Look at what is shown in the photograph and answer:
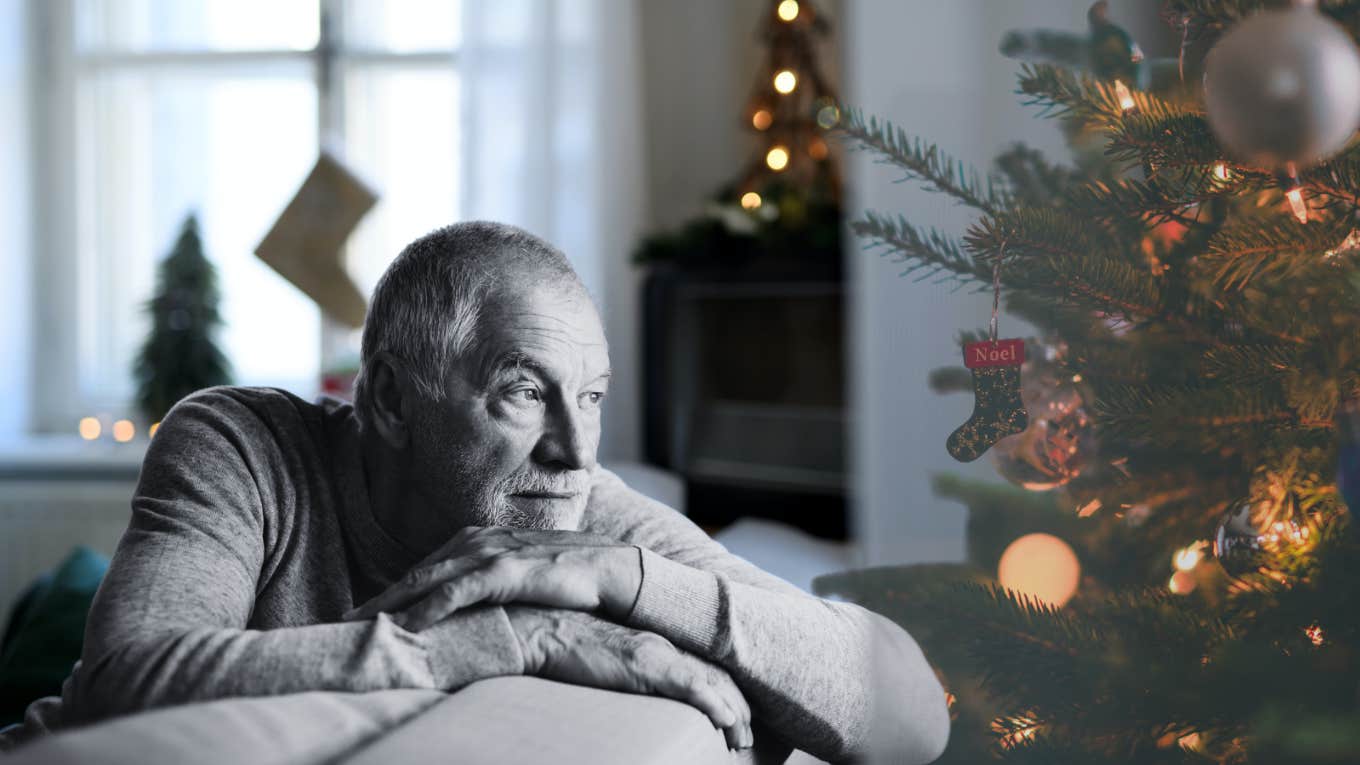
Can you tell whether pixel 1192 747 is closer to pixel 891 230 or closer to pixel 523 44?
pixel 891 230

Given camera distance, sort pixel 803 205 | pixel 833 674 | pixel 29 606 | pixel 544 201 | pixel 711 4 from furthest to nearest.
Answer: pixel 711 4
pixel 544 201
pixel 803 205
pixel 29 606
pixel 833 674

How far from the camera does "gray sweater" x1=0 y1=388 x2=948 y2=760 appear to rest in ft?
2.24

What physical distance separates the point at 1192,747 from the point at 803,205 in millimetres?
2299

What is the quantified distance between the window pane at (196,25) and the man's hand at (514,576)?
3.33 metres

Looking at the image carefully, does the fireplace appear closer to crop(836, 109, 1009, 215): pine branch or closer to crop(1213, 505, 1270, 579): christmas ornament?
crop(836, 109, 1009, 215): pine branch

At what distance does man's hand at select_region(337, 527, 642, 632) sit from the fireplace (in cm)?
214

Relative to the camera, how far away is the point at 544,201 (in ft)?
10.9

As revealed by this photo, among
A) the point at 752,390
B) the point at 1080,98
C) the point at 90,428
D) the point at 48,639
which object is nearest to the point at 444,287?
the point at 1080,98

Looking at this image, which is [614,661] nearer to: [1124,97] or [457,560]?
[457,560]

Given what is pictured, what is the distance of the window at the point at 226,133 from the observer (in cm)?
365

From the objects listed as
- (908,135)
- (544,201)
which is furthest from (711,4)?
(908,135)

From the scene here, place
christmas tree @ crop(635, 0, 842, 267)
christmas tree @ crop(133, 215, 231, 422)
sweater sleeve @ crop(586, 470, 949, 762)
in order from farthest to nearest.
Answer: christmas tree @ crop(133, 215, 231, 422) < christmas tree @ crop(635, 0, 842, 267) < sweater sleeve @ crop(586, 470, 949, 762)

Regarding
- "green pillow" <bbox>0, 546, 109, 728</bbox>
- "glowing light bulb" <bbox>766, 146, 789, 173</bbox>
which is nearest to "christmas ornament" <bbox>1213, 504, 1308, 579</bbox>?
"green pillow" <bbox>0, 546, 109, 728</bbox>

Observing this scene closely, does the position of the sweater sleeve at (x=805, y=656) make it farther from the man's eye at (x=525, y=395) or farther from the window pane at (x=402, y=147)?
the window pane at (x=402, y=147)
